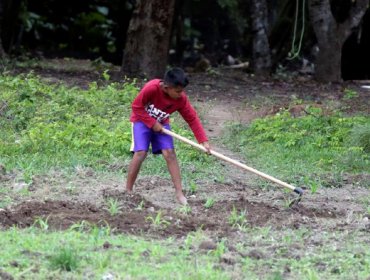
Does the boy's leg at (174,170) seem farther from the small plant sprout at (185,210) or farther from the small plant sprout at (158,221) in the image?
the small plant sprout at (158,221)

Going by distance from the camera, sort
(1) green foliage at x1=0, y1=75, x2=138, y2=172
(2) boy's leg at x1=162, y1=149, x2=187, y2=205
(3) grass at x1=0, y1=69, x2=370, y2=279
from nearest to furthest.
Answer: (3) grass at x1=0, y1=69, x2=370, y2=279 < (2) boy's leg at x1=162, y1=149, x2=187, y2=205 < (1) green foliage at x1=0, y1=75, x2=138, y2=172

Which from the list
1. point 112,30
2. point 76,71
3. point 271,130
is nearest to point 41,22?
point 112,30

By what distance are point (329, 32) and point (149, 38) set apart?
12.4 ft

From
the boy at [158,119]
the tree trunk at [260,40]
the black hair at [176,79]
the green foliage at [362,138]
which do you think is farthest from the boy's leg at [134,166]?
the tree trunk at [260,40]

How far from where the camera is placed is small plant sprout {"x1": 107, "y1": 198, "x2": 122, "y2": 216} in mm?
7590

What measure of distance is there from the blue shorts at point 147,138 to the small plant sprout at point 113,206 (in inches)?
26.7

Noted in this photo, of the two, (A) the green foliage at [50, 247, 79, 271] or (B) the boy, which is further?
(B) the boy

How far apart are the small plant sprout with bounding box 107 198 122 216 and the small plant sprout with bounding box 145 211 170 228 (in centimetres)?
31

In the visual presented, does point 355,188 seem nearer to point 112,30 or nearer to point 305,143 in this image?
point 305,143

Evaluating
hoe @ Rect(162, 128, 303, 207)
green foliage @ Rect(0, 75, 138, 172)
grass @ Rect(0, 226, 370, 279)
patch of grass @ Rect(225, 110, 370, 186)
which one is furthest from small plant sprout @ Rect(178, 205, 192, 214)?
green foliage @ Rect(0, 75, 138, 172)

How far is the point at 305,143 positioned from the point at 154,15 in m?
5.23

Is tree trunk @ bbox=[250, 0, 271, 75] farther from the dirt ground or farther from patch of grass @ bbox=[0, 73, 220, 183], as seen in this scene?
the dirt ground

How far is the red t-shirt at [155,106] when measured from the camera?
8344 mm

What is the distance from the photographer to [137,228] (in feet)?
23.5
